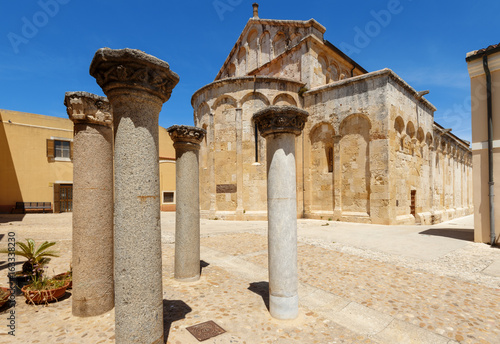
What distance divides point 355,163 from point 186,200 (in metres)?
10.6

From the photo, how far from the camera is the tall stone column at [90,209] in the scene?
3.27 m

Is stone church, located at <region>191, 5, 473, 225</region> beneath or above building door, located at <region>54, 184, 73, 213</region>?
above

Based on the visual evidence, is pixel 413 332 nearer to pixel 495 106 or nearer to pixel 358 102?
pixel 495 106

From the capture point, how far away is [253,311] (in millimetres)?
3480

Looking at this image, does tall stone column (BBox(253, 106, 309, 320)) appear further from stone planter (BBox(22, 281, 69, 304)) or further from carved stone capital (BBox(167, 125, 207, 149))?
stone planter (BBox(22, 281, 69, 304))

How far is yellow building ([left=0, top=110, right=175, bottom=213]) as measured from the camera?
58.2 feet

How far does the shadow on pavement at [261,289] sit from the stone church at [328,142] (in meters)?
9.45

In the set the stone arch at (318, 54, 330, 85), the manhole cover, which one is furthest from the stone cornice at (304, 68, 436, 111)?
the manhole cover

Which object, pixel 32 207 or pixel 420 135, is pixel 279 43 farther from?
pixel 32 207

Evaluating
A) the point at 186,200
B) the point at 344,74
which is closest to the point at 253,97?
the point at 344,74

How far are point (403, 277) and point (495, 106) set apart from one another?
6529 millimetres

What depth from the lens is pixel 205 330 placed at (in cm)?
297

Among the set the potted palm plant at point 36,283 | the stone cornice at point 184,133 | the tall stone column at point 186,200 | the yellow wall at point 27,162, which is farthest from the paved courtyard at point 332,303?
the yellow wall at point 27,162

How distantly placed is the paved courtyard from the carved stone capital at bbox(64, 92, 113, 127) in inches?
86.6
